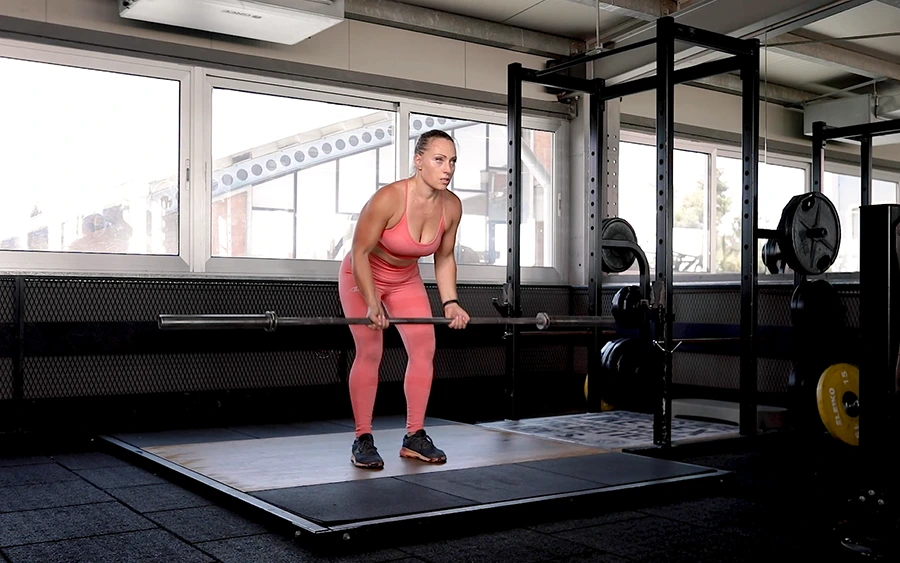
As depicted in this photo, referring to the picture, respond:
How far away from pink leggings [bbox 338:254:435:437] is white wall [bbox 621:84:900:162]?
3237 millimetres

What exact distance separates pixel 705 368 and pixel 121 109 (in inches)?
138

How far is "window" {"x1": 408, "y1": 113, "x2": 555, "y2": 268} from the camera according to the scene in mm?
5594

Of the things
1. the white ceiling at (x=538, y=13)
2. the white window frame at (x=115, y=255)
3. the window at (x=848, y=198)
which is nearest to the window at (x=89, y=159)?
the white window frame at (x=115, y=255)

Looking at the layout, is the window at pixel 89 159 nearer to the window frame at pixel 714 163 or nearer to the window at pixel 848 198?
the window frame at pixel 714 163

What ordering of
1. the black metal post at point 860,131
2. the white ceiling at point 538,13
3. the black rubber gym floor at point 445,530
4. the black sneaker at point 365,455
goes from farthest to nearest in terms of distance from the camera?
1. the white ceiling at point 538,13
2. the black metal post at point 860,131
3. the black sneaker at point 365,455
4. the black rubber gym floor at point 445,530

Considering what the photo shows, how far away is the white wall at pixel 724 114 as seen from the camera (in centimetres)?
619

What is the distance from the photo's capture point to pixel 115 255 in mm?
4379

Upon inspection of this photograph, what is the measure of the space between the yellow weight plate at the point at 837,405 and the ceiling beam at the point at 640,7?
223cm

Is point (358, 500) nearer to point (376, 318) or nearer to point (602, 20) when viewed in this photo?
point (376, 318)

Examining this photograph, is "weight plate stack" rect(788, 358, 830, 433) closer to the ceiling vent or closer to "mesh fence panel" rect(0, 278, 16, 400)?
the ceiling vent

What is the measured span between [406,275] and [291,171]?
1.79 m

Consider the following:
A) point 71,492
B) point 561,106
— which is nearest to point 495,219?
point 561,106

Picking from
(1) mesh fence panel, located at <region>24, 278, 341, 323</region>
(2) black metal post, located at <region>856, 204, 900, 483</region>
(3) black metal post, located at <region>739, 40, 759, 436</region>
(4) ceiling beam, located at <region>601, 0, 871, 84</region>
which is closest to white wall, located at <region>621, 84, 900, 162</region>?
(4) ceiling beam, located at <region>601, 0, 871, 84</region>

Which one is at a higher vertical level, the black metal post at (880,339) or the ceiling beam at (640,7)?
the ceiling beam at (640,7)
